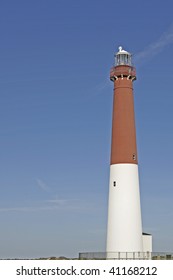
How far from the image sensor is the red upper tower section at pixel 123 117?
1631 inches

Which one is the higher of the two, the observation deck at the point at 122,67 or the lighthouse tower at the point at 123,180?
the observation deck at the point at 122,67

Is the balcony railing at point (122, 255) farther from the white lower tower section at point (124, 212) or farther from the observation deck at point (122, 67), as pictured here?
the observation deck at point (122, 67)

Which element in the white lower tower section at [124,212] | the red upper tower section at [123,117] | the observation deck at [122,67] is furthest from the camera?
the observation deck at [122,67]

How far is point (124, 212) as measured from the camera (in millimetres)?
40906

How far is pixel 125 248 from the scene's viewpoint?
40.5m

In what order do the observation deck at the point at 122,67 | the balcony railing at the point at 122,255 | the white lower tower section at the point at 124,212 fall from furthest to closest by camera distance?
the observation deck at the point at 122,67 < the white lower tower section at the point at 124,212 < the balcony railing at the point at 122,255

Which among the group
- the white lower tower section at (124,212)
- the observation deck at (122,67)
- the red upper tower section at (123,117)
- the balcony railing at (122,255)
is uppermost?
the observation deck at (122,67)

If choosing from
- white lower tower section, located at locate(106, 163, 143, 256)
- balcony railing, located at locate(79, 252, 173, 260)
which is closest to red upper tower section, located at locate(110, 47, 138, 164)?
white lower tower section, located at locate(106, 163, 143, 256)

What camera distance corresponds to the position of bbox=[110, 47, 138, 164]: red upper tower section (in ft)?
136

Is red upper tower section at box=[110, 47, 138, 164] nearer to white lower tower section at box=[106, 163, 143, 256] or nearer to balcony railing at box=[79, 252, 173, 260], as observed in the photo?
white lower tower section at box=[106, 163, 143, 256]

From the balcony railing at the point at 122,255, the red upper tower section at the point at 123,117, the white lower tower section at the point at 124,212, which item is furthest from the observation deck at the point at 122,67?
the balcony railing at the point at 122,255
